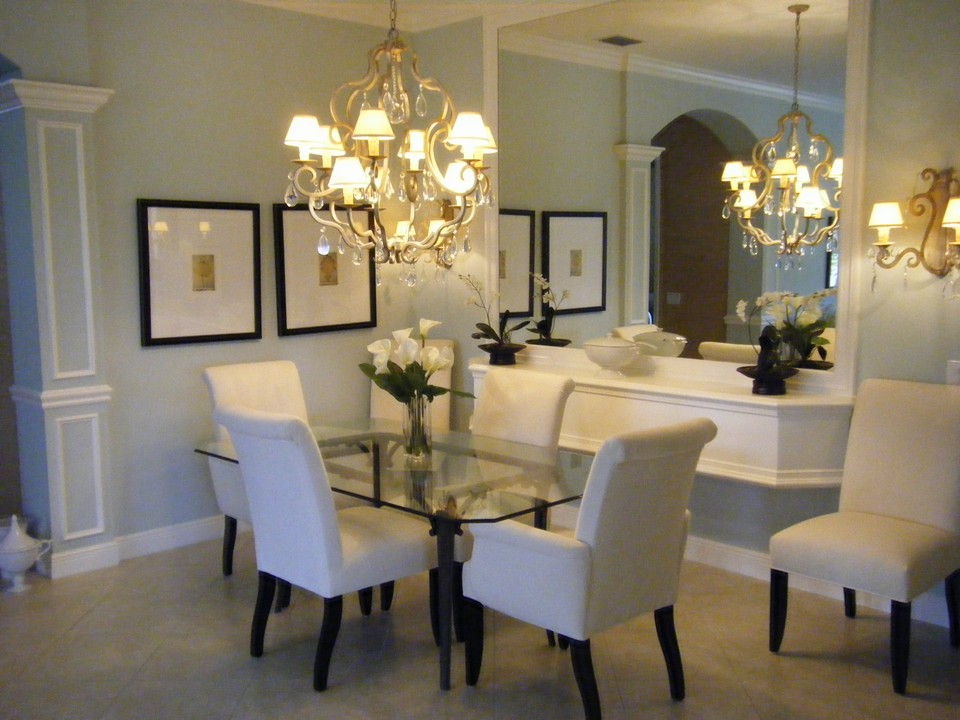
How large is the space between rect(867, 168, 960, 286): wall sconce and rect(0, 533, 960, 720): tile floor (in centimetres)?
143

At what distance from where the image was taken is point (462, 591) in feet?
10.5

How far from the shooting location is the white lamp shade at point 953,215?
10.4 ft

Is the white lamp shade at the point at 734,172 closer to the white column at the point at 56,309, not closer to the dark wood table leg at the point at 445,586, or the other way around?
the dark wood table leg at the point at 445,586

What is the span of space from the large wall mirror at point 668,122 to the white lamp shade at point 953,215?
556 millimetres

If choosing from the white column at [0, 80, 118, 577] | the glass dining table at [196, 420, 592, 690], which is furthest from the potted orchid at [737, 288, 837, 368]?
the white column at [0, 80, 118, 577]

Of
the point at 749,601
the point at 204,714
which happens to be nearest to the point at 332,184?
the point at 204,714

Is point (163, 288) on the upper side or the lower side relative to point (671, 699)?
upper

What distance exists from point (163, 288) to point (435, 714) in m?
2.51

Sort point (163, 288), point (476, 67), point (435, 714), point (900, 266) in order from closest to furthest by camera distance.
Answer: point (435, 714) < point (900, 266) < point (163, 288) < point (476, 67)

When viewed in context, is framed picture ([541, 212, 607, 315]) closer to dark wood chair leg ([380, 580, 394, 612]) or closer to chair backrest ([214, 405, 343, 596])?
dark wood chair leg ([380, 580, 394, 612])

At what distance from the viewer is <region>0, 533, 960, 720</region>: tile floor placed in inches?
119

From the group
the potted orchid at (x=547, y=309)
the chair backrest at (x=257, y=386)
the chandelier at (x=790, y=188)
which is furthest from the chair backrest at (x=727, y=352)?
the chair backrest at (x=257, y=386)

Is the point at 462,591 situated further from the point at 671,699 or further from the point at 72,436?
the point at 72,436

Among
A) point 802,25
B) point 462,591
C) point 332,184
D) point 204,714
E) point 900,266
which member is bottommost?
point 204,714
